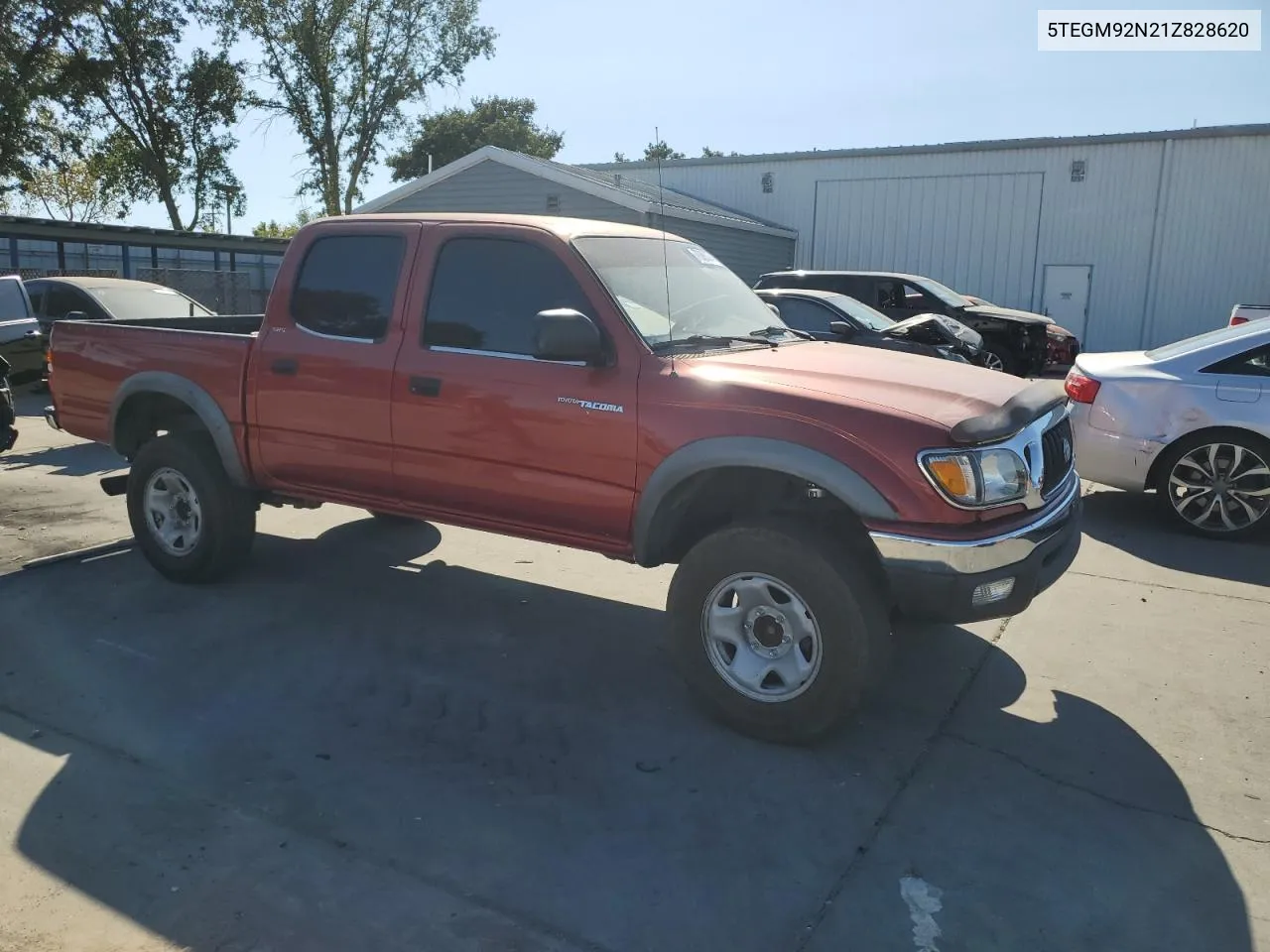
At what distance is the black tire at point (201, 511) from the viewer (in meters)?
5.32

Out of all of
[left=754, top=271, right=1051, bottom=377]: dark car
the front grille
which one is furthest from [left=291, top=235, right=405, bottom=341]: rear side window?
[left=754, top=271, right=1051, bottom=377]: dark car

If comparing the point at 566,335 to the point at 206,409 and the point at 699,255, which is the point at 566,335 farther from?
the point at 206,409

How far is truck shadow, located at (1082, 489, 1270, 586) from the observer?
20.4 ft

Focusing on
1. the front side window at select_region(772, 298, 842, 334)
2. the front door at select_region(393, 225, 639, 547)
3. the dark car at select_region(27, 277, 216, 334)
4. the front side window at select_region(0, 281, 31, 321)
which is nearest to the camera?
the front door at select_region(393, 225, 639, 547)

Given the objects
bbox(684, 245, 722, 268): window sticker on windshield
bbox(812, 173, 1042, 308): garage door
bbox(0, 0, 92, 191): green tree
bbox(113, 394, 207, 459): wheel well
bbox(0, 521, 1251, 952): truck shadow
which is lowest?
bbox(0, 521, 1251, 952): truck shadow

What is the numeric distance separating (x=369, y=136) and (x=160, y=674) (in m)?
36.7

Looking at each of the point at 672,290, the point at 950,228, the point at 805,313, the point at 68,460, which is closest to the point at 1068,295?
the point at 950,228

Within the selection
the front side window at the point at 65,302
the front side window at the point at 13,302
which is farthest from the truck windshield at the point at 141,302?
the front side window at the point at 13,302

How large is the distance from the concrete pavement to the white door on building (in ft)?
62.5

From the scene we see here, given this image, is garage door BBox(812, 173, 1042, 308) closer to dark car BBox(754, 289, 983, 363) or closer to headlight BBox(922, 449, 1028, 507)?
dark car BBox(754, 289, 983, 363)

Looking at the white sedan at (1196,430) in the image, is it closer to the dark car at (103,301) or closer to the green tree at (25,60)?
the dark car at (103,301)

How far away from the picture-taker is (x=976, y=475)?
3.53 metres

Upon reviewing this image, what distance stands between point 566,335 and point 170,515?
2.96 meters

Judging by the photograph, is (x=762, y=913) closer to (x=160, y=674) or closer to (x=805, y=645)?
(x=805, y=645)
